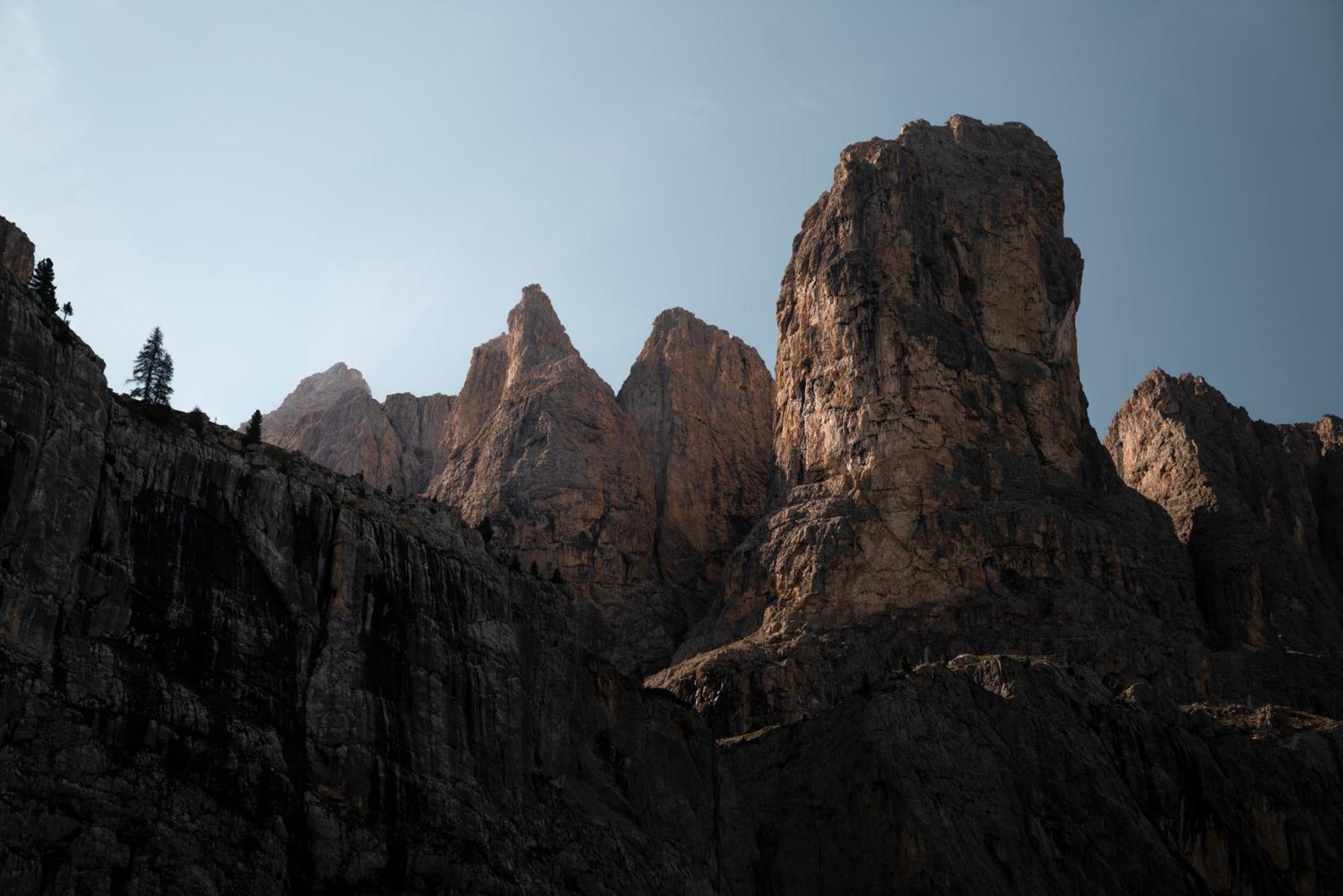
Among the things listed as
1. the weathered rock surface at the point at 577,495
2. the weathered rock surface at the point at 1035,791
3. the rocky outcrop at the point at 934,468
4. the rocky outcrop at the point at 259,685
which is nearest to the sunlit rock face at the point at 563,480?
the weathered rock surface at the point at 577,495

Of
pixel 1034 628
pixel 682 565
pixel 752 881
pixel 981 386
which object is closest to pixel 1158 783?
pixel 1034 628

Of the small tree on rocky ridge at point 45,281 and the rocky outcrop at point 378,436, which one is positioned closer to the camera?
the small tree on rocky ridge at point 45,281

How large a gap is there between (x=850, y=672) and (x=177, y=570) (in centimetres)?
5047

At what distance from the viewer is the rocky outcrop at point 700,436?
450ft

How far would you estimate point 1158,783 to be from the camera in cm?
9412

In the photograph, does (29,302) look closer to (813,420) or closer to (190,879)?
(190,879)

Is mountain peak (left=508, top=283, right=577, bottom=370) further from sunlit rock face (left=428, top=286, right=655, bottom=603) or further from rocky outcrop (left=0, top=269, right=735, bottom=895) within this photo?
rocky outcrop (left=0, top=269, right=735, bottom=895)

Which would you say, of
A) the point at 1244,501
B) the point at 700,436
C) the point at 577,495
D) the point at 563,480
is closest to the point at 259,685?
the point at 577,495

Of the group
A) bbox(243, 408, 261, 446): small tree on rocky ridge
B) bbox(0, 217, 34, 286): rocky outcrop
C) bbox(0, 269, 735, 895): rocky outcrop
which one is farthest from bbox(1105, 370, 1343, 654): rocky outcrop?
bbox(0, 217, 34, 286): rocky outcrop

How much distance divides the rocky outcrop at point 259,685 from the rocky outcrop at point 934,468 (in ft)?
90.7

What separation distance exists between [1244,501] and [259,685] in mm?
86829

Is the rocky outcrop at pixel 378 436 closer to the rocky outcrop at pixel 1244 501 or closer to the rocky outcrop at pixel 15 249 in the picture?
the rocky outcrop at pixel 1244 501

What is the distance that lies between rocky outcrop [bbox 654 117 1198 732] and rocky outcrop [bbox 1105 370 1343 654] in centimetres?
424

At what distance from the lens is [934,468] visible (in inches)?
4604
